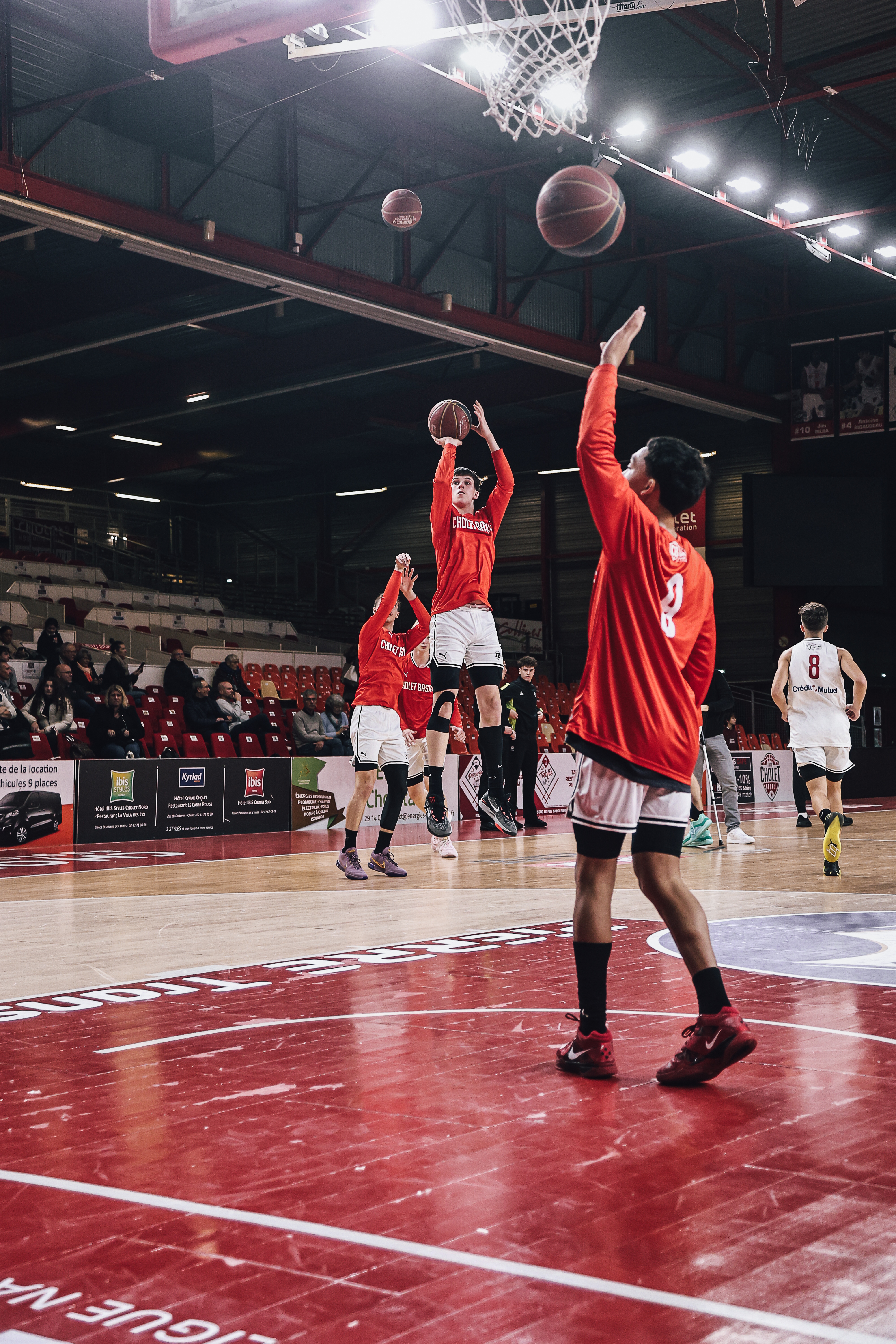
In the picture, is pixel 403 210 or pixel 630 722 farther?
pixel 403 210

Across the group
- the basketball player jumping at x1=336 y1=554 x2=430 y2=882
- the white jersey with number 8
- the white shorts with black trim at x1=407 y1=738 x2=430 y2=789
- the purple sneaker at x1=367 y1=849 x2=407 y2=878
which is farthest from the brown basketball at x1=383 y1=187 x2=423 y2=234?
the purple sneaker at x1=367 y1=849 x2=407 y2=878

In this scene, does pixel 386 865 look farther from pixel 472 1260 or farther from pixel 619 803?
pixel 472 1260

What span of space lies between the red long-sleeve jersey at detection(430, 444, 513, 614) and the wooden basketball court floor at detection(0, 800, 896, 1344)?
13.6 feet

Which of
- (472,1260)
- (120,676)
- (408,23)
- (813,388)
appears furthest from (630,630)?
(813,388)

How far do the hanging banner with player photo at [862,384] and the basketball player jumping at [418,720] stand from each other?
17.0 meters

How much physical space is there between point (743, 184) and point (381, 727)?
43.5 ft

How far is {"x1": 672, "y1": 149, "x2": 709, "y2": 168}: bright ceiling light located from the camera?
60.2ft

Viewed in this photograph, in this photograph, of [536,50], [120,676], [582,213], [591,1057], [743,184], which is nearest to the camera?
[591,1057]

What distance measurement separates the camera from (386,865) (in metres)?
10.0

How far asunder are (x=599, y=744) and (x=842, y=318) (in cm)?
3252

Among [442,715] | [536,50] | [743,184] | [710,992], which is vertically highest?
[743,184]

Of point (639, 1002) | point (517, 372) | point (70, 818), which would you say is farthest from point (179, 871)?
point (517, 372)

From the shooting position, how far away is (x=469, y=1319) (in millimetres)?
2125

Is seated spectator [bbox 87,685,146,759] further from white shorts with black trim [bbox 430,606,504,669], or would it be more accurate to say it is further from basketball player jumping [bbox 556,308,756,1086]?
basketball player jumping [bbox 556,308,756,1086]
